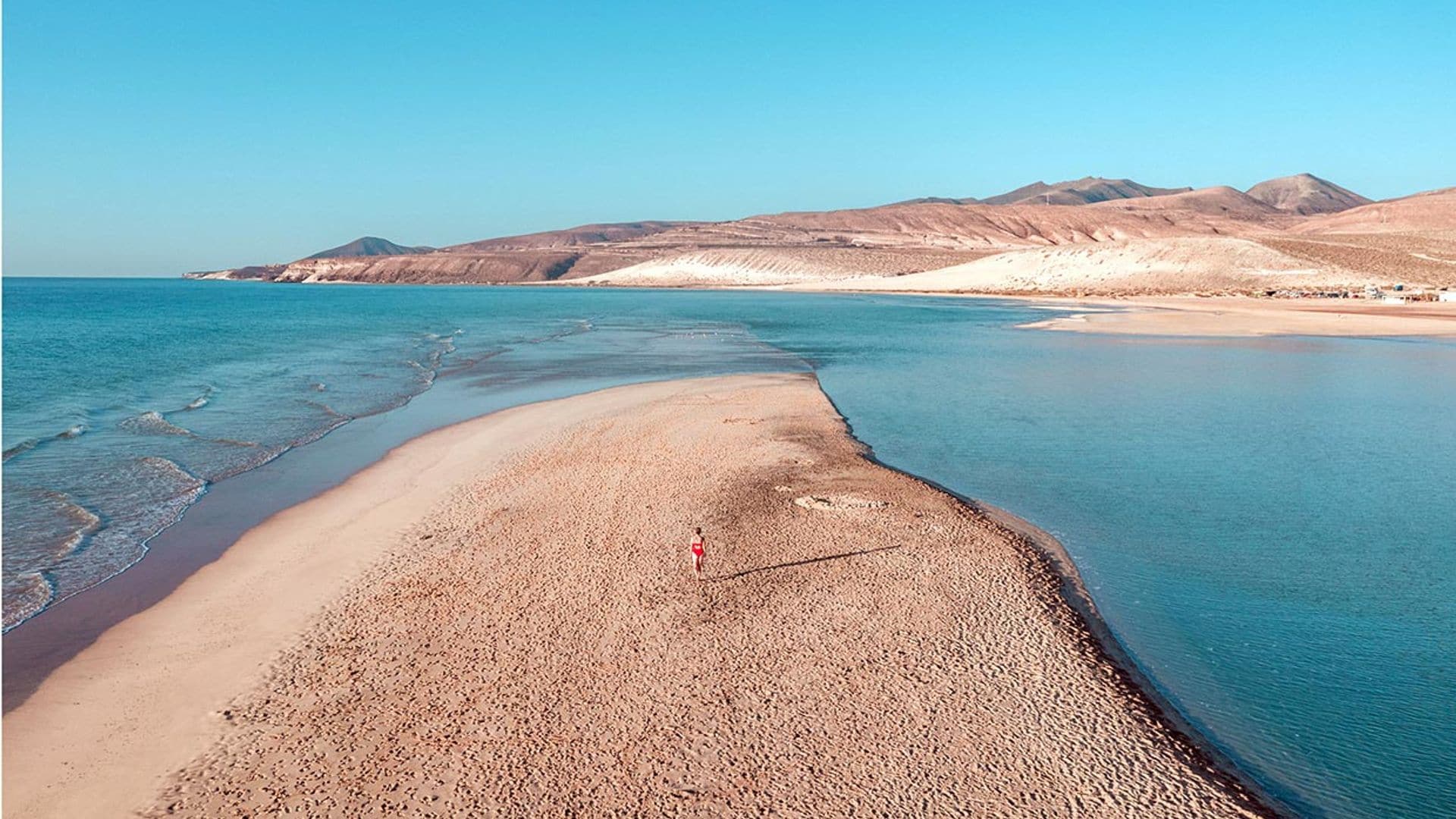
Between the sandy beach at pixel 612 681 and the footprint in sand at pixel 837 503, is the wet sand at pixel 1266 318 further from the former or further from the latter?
the sandy beach at pixel 612 681

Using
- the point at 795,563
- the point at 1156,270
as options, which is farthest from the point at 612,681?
the point at 1156,270

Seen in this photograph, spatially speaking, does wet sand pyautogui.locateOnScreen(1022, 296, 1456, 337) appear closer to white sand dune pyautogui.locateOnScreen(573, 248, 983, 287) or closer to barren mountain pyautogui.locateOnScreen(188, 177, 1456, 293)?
barren mountain pyautogui.locateOnScreen(188, 177, 1456, 293)

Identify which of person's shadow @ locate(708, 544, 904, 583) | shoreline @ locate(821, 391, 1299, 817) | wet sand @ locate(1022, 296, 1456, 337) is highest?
wet sand @ locate(1022, 296, 1456, 337)

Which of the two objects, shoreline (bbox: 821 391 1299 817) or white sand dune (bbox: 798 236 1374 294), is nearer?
shoreline (bbox: 821 391 1299 817)

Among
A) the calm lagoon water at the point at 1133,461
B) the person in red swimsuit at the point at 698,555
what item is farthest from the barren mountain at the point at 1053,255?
the person in red swimsuit at the point at 698,555

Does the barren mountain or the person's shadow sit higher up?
the barren mountain

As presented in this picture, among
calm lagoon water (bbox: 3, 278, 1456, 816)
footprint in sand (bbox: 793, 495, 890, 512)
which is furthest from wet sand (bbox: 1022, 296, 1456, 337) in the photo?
footprint in sand (bbox: 793, 495, 890, 512)

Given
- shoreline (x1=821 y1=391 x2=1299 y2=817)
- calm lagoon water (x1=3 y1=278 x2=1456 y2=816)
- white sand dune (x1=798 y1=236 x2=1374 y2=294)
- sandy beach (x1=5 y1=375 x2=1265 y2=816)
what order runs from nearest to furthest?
sandy beach (x1=5 y1=375 x2=1265 y2=816) < shoreline (x1=821 y1=391 x2=1299 y2=817) < calm lagoon water (x1=3 y1=278 x2=1456 y2=816) < white sand dune (x1=798 y1=236 x2=1374 y2=294)
